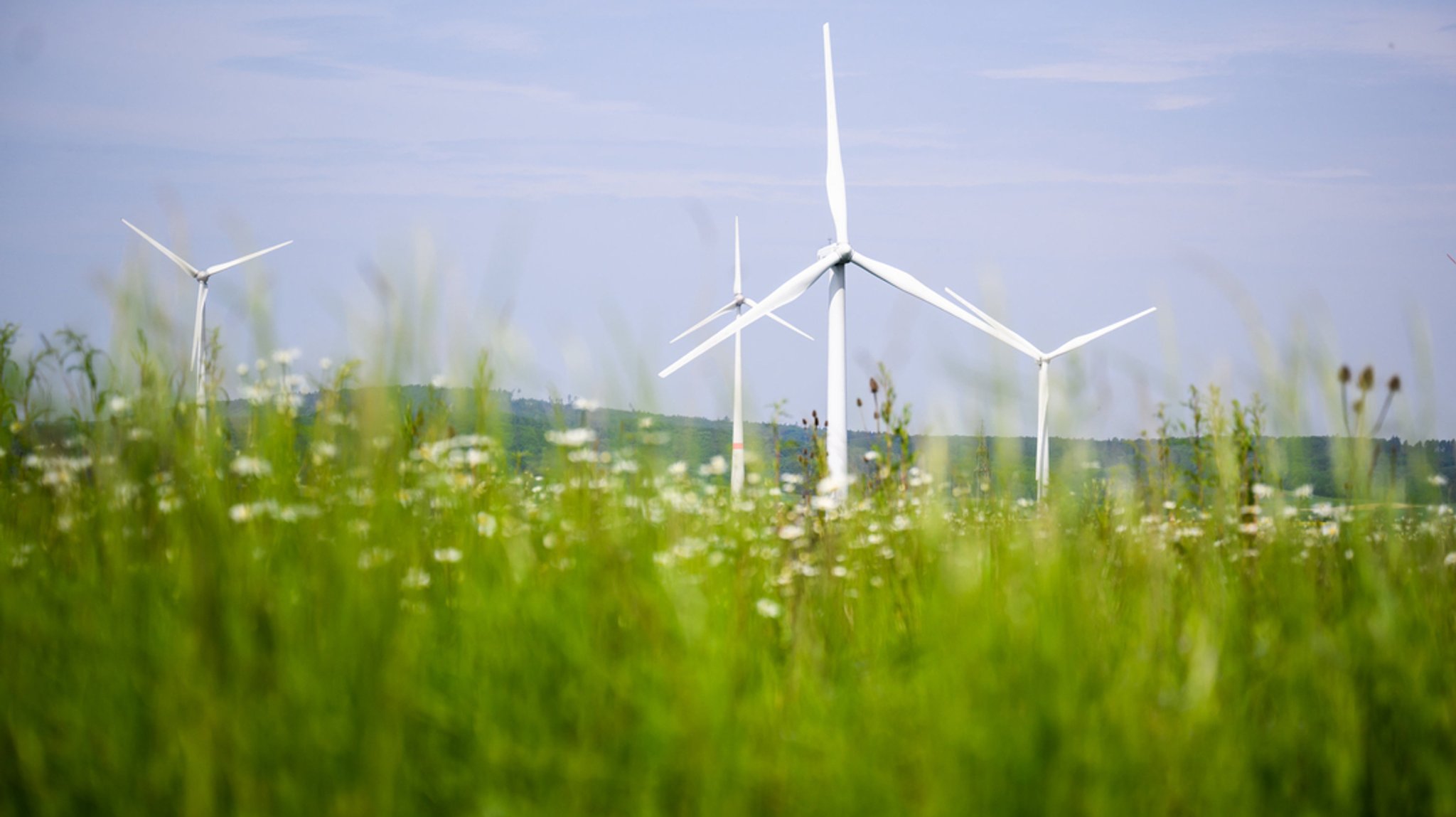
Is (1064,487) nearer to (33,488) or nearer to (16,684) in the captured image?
(16,684)

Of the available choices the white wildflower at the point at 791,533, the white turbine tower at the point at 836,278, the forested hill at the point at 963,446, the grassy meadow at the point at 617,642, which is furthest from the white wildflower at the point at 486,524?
the white turbine tower at the point at 836,278

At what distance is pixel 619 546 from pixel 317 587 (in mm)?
1211

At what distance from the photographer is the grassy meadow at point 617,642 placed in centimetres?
333

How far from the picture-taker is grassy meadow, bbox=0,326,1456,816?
10.9 feet

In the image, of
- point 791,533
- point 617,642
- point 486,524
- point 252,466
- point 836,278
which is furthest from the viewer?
point 836,278

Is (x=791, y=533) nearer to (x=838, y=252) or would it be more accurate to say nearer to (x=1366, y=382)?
(x=1366, y=382)

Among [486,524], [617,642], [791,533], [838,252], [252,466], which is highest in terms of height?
[838,252]

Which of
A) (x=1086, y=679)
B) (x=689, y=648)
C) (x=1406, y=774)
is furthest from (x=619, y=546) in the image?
(x=1406, y=774)

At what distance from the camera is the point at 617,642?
13.5ft

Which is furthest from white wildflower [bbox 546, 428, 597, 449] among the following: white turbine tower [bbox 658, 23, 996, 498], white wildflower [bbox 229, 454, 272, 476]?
white turbine tower [bbox 658, 23, 996, 498]

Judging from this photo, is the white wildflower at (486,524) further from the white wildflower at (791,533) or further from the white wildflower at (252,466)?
the white wildflower at (791,533)

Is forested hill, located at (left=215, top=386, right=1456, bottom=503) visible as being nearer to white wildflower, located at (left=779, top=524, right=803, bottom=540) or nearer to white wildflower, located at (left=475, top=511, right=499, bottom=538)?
white wildflower, located at (left=475, top=511, right=499, bottom=538)

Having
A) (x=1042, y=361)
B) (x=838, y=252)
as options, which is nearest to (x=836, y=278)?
(x=838, y=252)

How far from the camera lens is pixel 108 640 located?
13.0ft
